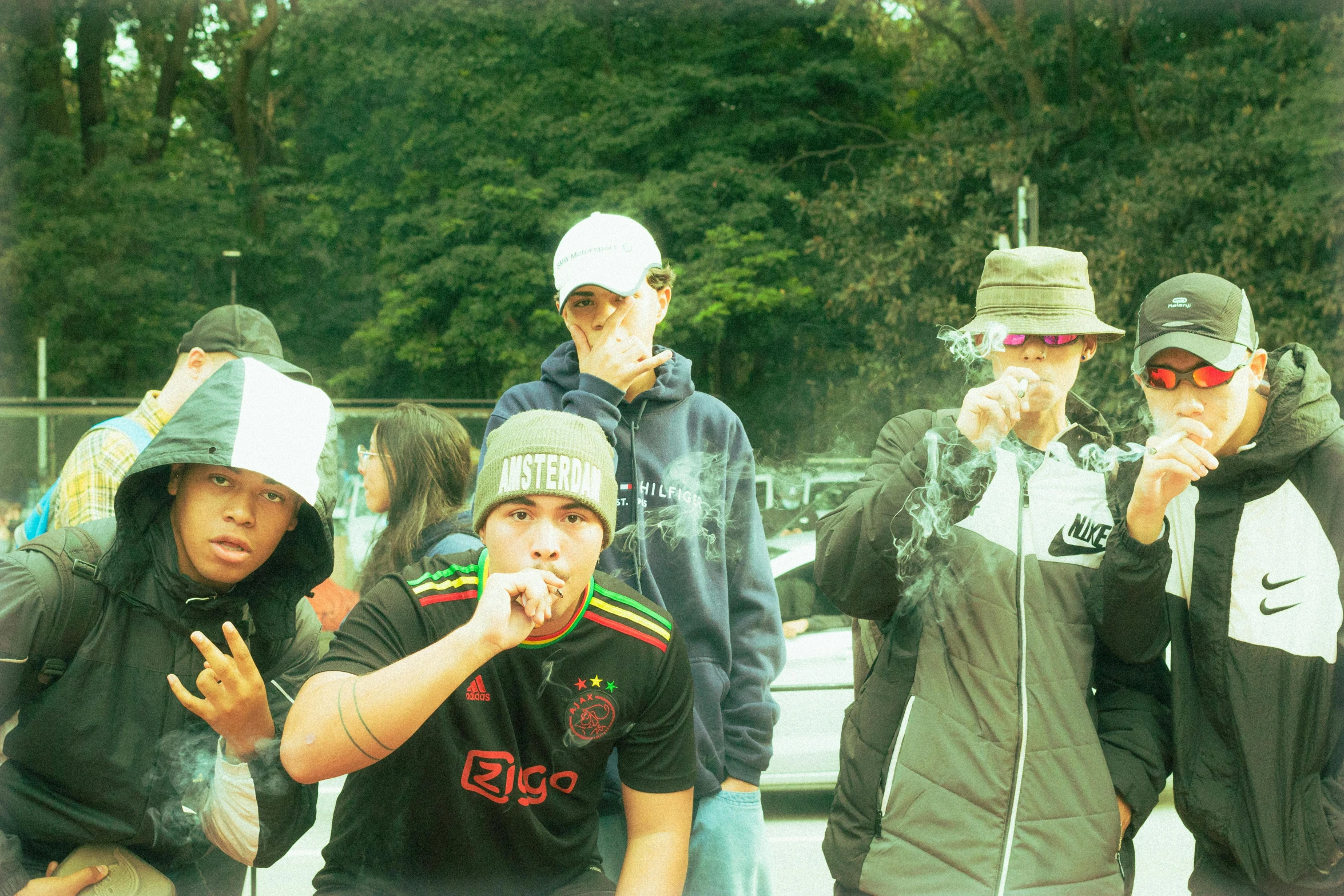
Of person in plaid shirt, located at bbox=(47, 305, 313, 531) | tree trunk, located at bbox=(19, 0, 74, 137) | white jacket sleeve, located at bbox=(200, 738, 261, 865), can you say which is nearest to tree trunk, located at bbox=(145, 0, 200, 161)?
tree trunk, located at bbox=(19, 0, 74, 137)

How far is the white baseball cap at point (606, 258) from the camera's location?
2.63m

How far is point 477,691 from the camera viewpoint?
221 cm

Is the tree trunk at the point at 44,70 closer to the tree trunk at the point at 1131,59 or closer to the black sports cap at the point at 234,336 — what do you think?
the tree trunk at the point at 1131,59

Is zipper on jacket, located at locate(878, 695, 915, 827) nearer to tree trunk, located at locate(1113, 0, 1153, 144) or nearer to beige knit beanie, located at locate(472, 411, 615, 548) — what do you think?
beige knit beanie, located at locate(472, 411, 615, 548)

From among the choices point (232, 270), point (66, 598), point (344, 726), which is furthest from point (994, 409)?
point (232, 270)

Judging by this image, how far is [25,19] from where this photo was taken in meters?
18.1

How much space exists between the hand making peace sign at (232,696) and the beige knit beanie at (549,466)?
1.63 feet

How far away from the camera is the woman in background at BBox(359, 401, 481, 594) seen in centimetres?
357

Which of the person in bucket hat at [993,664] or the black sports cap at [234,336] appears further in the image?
the black sports cap at [234,336]

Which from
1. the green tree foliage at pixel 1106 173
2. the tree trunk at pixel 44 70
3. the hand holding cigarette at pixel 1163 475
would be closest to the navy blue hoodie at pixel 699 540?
the hand holding cigarette at pixel 1163 475

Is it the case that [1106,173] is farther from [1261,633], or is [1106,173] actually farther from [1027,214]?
[1261,633]

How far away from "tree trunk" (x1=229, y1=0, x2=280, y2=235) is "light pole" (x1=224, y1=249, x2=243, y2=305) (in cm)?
111

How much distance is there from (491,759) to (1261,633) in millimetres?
1491

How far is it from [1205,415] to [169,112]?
73.8ft
